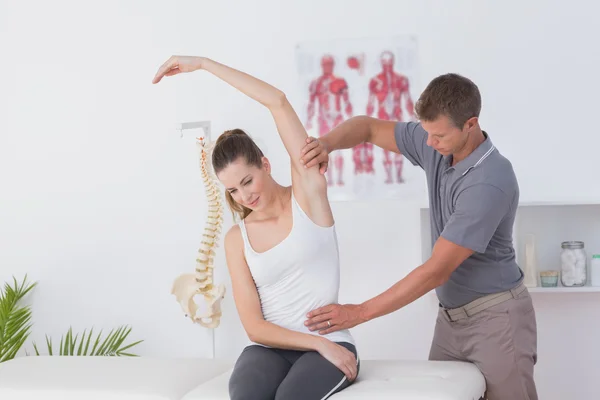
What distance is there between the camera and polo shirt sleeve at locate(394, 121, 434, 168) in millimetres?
2881

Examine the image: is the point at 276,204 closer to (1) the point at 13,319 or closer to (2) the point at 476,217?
(2) the point at 476,217


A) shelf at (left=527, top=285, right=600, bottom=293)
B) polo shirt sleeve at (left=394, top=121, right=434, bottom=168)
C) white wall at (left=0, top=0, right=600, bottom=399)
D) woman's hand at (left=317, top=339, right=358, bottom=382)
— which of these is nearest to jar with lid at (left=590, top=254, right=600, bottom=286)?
shelf at (left=527, top=285, right=600, bottom=293)

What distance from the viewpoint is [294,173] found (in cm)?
257

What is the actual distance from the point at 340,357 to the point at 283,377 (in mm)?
172

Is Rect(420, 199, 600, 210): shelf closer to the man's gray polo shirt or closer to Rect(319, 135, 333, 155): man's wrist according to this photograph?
the man's gray polo shirt

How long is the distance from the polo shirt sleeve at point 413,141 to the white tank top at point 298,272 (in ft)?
1.75

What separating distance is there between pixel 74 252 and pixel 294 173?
206 centimetres

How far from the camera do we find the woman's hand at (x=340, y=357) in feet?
7.84

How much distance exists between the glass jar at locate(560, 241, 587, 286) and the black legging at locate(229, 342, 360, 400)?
1.50 m

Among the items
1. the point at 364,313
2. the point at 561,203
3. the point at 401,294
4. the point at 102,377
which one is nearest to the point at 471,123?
the point at 401,294

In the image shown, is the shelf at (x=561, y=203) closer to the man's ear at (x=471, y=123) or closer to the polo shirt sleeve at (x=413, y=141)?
the polo shirt sleeve at (x=413, y=141)

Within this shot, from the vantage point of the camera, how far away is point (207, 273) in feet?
11.9

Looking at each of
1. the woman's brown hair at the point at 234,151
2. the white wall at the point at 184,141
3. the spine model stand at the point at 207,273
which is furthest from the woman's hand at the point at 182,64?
the white wall at the point at 184,141

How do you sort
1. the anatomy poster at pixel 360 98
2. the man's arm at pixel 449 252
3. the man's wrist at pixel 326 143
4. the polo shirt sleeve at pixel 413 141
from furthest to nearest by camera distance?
the anatomy poster at pixel 360 98 → the polo shirt sleeve at pixel 413 141 → the man's wrist at pixel 326 143 → the man's arm at pixel 449 252
